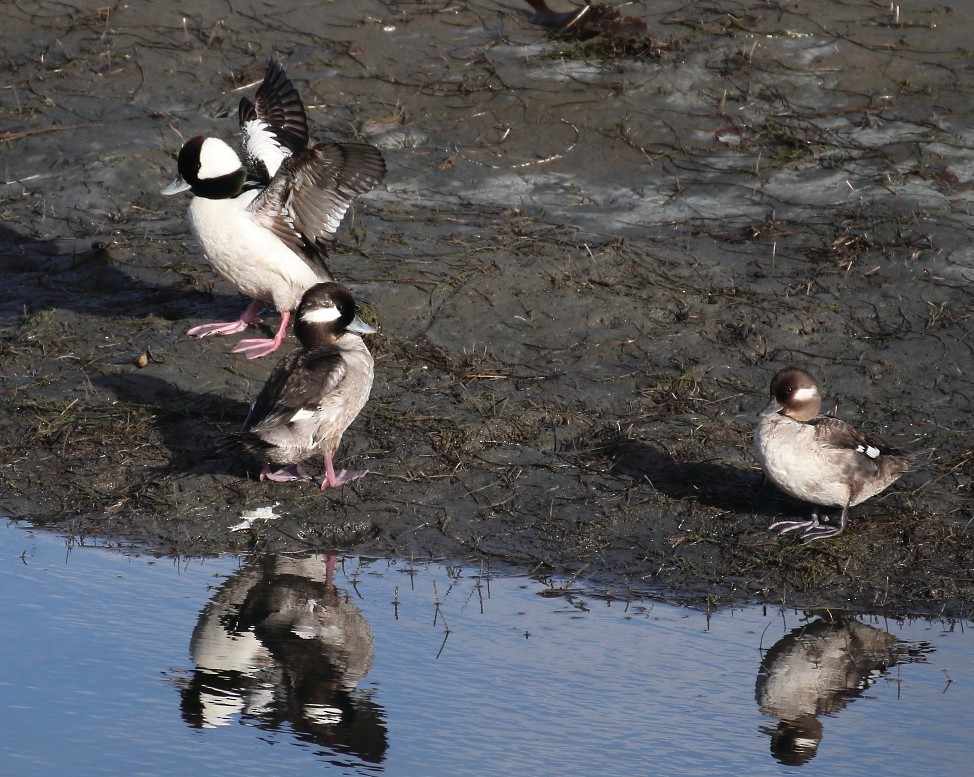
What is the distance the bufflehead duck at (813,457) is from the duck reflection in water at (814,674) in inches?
28.5

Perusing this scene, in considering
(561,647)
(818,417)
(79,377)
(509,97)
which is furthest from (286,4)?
(561,647)

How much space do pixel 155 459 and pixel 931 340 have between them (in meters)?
4.20

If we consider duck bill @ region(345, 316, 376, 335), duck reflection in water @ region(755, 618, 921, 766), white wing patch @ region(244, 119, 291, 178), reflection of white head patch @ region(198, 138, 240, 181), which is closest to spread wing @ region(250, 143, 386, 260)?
reflection of white head patch @ region(198, 138, 240, 181)

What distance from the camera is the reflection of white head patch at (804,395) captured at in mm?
6152

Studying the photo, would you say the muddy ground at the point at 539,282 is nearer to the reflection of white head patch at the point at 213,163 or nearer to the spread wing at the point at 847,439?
the spread wing at the point at 847,439

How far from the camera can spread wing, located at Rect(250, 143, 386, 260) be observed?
7672 mm

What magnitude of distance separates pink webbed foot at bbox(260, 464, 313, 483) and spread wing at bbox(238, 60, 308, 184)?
2663mm

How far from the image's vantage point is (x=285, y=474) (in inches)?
259

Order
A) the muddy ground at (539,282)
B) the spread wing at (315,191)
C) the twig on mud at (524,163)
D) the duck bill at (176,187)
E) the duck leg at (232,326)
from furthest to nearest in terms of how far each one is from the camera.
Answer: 1. the twig on mud at (524,163)
2. the duck bill at (176,187)
3. the duck leg at (232,326)
4. the spread wing at (315,191)
5. the muddy ground at (539,282)

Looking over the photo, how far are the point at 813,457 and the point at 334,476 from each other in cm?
216

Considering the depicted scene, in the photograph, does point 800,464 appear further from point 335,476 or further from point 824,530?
point 335,476

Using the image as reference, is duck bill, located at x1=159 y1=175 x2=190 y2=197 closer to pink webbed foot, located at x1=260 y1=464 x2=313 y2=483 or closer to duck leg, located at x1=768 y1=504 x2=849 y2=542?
pink webbed foot, located at x1=260 y1=464 x2=313 y2=483

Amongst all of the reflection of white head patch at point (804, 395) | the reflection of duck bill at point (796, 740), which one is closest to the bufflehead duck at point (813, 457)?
the reflection of white head patch at point (804, 395)

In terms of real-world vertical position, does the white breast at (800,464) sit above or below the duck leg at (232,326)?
above
